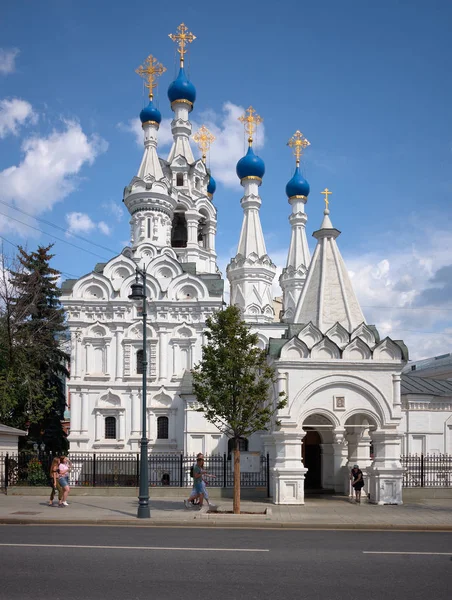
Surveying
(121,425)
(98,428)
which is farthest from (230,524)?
(98,428)

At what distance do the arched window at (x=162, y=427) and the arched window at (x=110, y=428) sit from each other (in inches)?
85.3

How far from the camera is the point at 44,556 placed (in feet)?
32.0

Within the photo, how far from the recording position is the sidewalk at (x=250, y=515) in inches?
557

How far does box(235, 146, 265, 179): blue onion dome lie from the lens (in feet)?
145

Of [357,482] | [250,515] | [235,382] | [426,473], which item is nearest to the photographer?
[250,515]

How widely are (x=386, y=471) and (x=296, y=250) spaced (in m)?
31.5

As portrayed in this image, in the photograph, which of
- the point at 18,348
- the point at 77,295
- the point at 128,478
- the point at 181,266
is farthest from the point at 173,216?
the point at 128,478

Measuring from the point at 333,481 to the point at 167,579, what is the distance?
1421 cm

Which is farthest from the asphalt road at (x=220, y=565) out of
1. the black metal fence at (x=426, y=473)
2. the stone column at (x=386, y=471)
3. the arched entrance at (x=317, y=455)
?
the arched entrance at (x=317, y=455)

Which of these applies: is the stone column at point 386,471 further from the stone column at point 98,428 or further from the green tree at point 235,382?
the stone column at point 98,428

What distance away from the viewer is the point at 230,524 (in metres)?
14.1

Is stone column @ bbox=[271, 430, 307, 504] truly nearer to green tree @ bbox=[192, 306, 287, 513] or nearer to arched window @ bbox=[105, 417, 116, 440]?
green tree @ bbox=[192, 306, 287, 513]

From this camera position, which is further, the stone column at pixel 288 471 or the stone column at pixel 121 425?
the stone column at pixel 121 425

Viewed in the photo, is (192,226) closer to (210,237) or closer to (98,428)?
(210,237)
